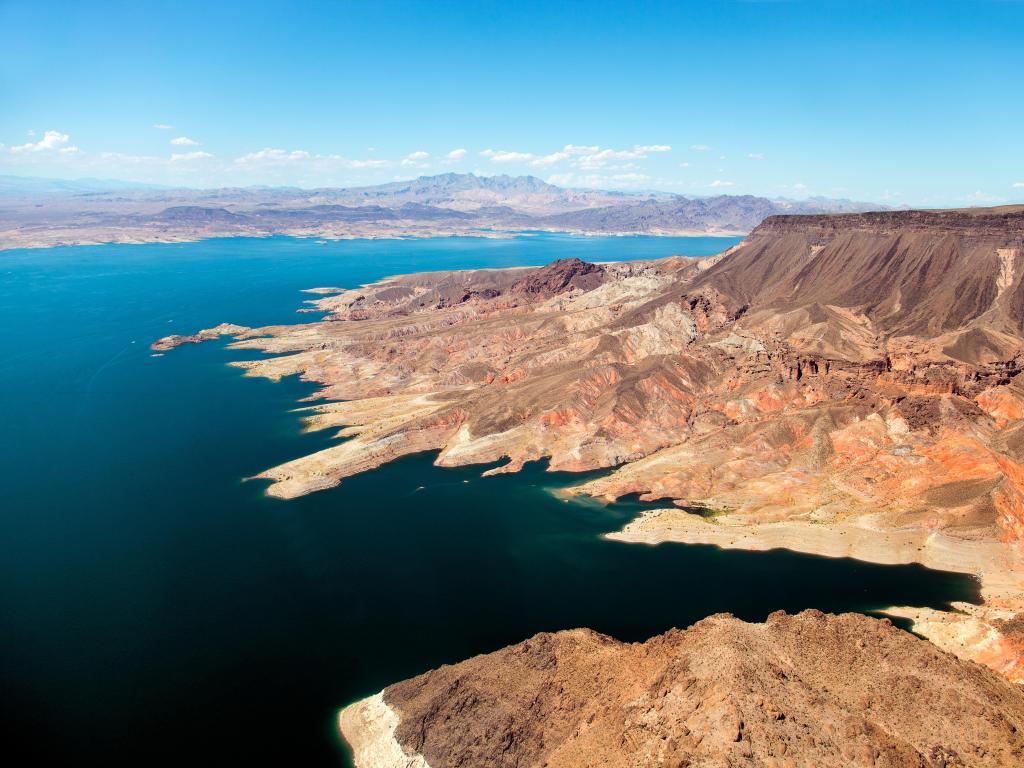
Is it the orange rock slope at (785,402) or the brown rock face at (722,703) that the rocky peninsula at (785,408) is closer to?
the orange rock slope at (785,402)

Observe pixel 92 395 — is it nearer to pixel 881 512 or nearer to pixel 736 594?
pixel 736 594

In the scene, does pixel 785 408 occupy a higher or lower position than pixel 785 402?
lower

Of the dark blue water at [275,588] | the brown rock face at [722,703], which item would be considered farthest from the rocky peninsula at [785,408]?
the dark blue water at [275,588]

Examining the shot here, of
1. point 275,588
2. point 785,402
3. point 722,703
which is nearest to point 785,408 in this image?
point 785,402

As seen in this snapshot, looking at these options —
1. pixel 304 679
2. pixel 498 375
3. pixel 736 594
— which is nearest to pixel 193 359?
pixel 498 375

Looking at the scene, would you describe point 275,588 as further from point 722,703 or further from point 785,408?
point 785,408

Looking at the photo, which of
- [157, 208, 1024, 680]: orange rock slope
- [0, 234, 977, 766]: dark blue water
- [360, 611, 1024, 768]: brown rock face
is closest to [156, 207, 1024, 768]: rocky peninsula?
[157, 208, 1024, 680]: orange rock slope
